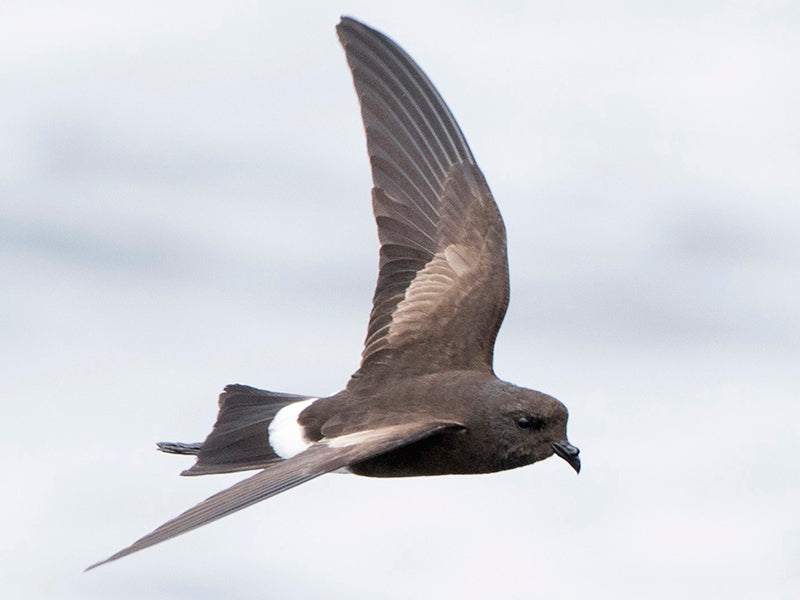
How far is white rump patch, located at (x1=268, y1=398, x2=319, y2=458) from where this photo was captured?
7.30 metres

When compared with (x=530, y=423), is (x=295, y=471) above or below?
below

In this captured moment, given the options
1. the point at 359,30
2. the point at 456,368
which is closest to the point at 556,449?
the point at 456,368

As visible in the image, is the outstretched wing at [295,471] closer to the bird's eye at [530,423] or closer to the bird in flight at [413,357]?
the bird in flight at [413,357]

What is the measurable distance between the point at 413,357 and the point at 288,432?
706 mm

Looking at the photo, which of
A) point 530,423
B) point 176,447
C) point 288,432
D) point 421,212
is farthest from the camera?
point 421,212

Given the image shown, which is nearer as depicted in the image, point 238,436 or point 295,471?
point 295,471

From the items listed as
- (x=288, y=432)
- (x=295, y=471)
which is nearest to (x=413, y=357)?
(x=288, y=432)

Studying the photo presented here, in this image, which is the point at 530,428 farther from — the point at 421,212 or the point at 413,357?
the point at 421,212

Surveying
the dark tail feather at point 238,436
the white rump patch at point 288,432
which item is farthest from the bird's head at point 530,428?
the dark tail feather at point 238,436

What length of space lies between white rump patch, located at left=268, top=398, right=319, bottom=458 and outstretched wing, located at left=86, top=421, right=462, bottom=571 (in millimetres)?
511

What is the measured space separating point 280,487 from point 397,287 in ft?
7.28

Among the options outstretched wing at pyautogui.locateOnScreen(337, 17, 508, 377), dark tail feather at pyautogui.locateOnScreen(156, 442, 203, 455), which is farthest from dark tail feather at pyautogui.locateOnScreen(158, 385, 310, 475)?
outstretched wing at pyautogui.locateOnScreen(337, 17, 508, 377)

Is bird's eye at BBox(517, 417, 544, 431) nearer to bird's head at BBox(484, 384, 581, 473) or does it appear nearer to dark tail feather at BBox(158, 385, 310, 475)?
bird's head at BBox(484, 384, 581, 473)

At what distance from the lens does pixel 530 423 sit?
22.3 feet
